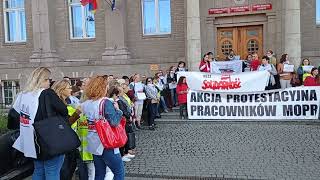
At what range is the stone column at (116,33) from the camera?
18.3m

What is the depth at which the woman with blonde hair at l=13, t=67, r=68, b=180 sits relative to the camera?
4895mm

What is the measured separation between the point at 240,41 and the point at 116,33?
5428mm

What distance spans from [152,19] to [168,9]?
2.85 ft

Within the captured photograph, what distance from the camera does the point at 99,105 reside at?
5.32m

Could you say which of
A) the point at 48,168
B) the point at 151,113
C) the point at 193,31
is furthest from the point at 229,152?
the point at 193,31

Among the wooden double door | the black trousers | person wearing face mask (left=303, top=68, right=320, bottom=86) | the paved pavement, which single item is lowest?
the paved pavement

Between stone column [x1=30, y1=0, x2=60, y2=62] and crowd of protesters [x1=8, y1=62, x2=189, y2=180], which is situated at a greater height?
stone column [x1=30, y1=0, x2=60, y2=62]

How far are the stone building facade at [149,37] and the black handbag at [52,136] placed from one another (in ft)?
37.7

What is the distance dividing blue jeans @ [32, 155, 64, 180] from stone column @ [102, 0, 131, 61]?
44.0ft

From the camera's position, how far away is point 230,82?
1281 centimetres

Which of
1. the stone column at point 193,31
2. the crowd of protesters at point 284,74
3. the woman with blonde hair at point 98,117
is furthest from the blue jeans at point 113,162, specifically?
the stone column at point 193,31

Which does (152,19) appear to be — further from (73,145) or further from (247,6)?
(73,145)

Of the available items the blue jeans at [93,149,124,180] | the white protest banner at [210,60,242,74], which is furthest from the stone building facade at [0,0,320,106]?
the blue jeans at [93,149,124,180]

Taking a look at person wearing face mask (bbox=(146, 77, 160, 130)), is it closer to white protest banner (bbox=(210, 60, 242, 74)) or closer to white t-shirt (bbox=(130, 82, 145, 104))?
white t-shirt (bbox=(130, 82, 145, 104))
